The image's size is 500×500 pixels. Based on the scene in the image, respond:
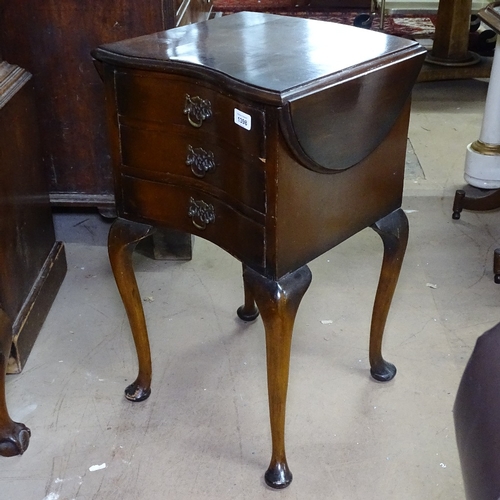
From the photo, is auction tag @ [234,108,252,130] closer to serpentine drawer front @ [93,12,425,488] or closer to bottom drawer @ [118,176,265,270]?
serpentine drawer front @ [93,12,425,488]

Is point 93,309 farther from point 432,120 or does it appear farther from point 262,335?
point 432,120

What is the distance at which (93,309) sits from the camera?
2131mm

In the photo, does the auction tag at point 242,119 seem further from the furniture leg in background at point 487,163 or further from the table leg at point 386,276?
the furniture leg in background at point 487,163

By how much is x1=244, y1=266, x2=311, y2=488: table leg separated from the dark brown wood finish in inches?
23.6

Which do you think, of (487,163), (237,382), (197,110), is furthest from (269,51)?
(487,163)

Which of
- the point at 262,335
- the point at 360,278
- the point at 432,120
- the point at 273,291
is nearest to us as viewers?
the point at 273,291

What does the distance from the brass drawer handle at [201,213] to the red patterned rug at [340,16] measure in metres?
3.53

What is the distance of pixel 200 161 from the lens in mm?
1345

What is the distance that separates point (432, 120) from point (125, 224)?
2.27 m

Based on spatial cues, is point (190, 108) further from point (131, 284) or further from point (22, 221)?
point (22, 221)

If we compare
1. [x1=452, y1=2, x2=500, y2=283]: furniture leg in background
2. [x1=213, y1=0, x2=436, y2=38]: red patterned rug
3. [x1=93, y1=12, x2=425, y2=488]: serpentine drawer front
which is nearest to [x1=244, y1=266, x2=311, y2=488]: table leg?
[x1=93, y1=12, x2=425, y2=488]: serpentine drawer front

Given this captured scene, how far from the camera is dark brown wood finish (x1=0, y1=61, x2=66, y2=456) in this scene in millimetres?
1786

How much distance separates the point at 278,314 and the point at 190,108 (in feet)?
1.33

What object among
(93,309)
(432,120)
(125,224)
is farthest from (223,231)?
(432,120)
